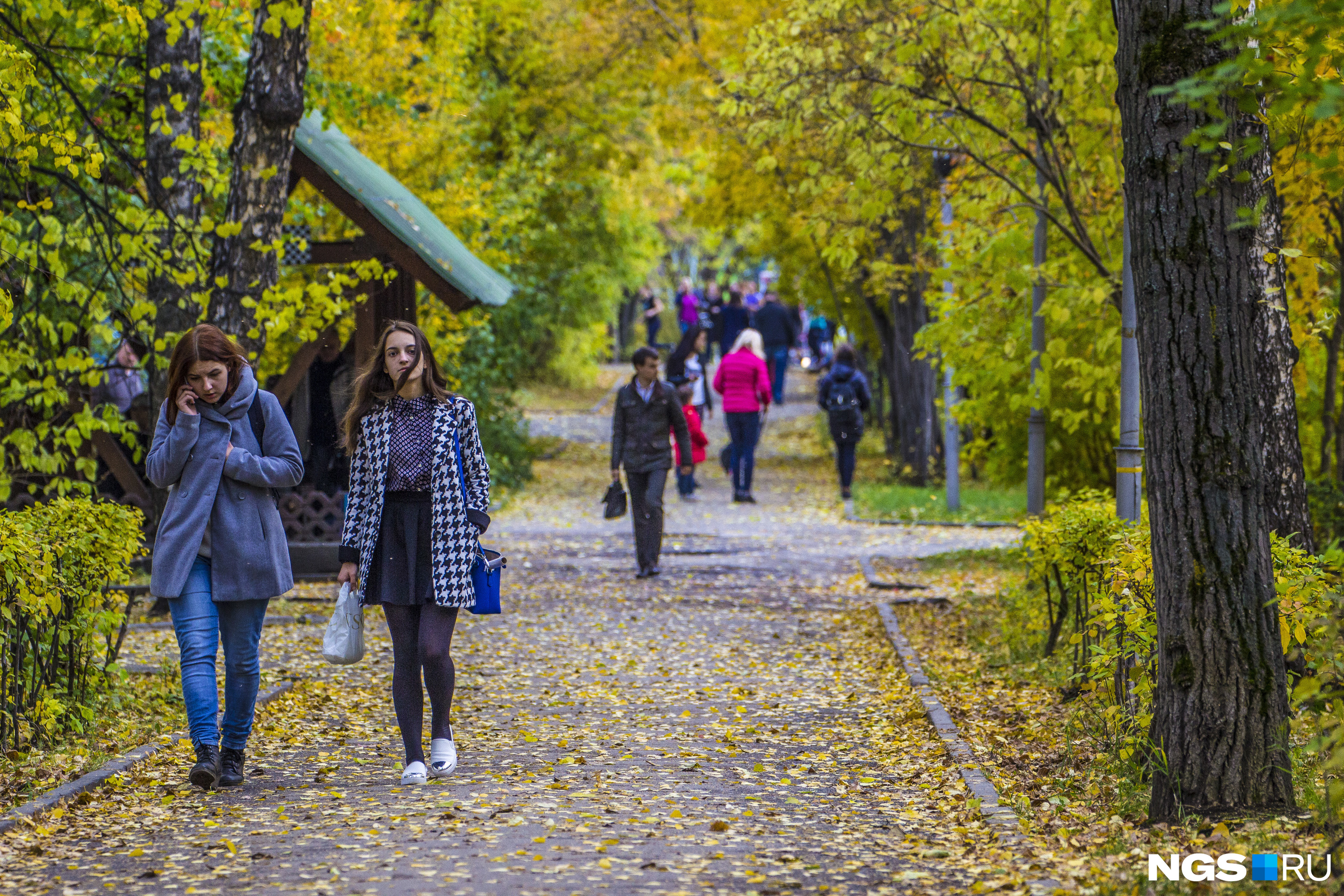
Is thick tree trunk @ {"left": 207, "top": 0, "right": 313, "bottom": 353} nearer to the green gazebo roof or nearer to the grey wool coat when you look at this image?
the green gazebo roof

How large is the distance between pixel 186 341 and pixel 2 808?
1.85 meters

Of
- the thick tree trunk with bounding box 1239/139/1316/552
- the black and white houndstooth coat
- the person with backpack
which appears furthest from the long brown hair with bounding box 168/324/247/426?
the person with backpack

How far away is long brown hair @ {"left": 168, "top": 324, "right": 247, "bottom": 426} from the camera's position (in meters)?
6.02

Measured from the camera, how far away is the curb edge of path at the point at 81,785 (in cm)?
551

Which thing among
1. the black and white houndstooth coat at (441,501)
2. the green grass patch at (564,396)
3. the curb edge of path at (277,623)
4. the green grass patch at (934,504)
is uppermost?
the green grass patch at (564,396)

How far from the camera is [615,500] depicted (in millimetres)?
13164

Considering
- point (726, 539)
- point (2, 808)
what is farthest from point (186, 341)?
point (726, 539)

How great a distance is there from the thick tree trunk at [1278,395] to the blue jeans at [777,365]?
74.9 feet

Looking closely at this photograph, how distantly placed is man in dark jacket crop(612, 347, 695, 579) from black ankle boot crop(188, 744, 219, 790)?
693cm

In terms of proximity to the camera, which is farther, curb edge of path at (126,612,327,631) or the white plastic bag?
curb edge of path at (126,612,327,631)

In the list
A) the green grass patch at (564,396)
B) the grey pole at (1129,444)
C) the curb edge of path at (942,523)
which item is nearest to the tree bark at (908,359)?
the curb edge of path at (942,523)

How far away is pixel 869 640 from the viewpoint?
10.3 meters

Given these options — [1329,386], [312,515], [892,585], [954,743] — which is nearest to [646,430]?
[892,585]

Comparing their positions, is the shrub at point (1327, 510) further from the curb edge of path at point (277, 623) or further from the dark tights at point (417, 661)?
the dark tights at point (417, 661)
